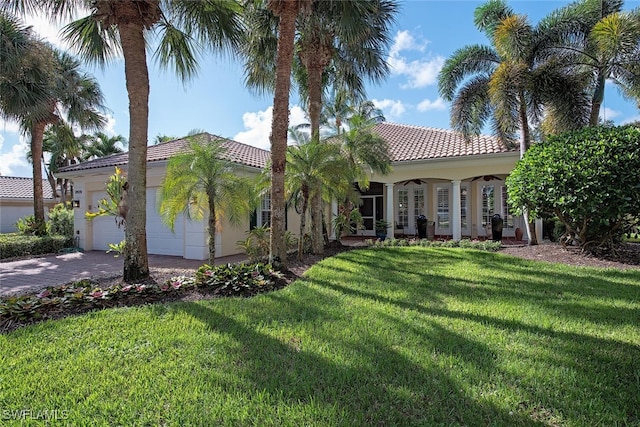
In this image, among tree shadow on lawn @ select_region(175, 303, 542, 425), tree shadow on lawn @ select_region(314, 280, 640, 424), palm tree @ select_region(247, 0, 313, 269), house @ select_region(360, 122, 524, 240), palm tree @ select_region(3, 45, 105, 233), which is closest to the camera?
tree shadow on lawn @ select_region(175, 303, 542, 425)

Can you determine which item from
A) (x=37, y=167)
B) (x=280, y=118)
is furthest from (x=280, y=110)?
(x=37, y=167)

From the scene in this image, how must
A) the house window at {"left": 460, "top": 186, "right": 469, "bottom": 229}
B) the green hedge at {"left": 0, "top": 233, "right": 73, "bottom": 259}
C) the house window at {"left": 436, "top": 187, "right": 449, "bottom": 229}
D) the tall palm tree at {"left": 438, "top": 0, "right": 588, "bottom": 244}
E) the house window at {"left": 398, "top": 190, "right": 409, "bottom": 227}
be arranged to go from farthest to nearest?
the house window at {"left": 398, "top": 190, "right": 409, "bottom": 227}, the house window at {"left": 436, "top": 187, "right": 449, "bottom": 229}, the house window at {"left": 460, "top": 186, "right": 469, "bottom": 229}, the green hedge at {"left": 0, "top": 233, "right": 73, "bottom": 259}, the tall palm tree at {"left": 438, "top": 0, "right": 588, "bottom": 244}

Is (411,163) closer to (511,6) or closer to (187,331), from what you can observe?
A: (511,6)

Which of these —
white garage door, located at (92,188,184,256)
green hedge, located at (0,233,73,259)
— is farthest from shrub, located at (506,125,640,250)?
green hedge, located at (0,233,73,259)

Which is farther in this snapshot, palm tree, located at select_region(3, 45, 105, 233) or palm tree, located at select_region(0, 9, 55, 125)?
palm tree, located at select_region(3, 45, 105, 233)

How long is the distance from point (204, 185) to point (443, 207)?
13.9 m

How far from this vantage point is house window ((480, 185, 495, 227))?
1762 cm

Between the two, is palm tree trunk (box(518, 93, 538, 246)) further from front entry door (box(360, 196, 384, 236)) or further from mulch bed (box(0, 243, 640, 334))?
front entry door (box(360, 196, 384, 236))

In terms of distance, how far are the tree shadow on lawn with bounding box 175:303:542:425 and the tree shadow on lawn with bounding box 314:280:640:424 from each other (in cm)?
48

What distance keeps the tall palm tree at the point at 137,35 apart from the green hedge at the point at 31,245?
9049 millimetres

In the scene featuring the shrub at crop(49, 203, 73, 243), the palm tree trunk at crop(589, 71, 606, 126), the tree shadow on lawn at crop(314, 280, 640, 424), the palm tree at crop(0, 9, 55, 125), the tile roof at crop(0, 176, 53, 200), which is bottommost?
the tree shadow on lawn at crop(314, 280, 640, 424)

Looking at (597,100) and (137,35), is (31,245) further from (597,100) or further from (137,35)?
(597,100)

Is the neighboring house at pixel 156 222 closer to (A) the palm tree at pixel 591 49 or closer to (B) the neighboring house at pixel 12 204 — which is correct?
(A) the palm tree at pixel 591 49

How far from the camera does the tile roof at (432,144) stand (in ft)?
49.2
